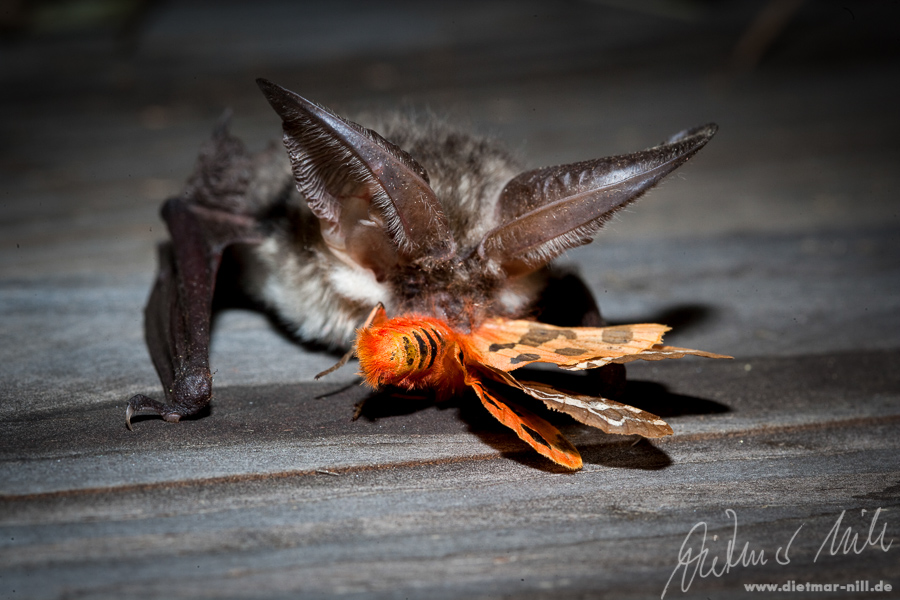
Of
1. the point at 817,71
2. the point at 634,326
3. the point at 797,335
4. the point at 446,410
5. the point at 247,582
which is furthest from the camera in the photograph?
the point at 817,71

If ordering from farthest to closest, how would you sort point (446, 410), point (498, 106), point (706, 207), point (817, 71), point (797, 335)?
point (817, 71) → point (498, 106) → point (706, 207) → point (797, 335) → point (446, 410)

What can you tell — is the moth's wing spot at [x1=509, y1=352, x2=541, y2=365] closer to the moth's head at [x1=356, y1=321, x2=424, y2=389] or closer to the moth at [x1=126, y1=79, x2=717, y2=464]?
the moth at [x1=126, y1=79, x2=717, y2=464]

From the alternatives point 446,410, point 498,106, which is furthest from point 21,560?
point 498,106

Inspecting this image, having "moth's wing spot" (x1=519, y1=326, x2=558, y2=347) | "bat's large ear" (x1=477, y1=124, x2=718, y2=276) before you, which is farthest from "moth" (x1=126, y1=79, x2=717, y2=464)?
"moth's wing spot" (x1=519, y1=326, x2=558, y2=347)

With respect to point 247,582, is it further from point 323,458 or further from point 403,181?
point 403,181

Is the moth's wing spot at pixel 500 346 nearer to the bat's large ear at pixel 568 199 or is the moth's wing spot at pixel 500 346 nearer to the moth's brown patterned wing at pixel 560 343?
the moth's brown patterned wing at pixel 560 343

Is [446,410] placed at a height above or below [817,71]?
below

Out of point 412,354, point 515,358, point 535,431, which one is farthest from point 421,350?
point 535,431
